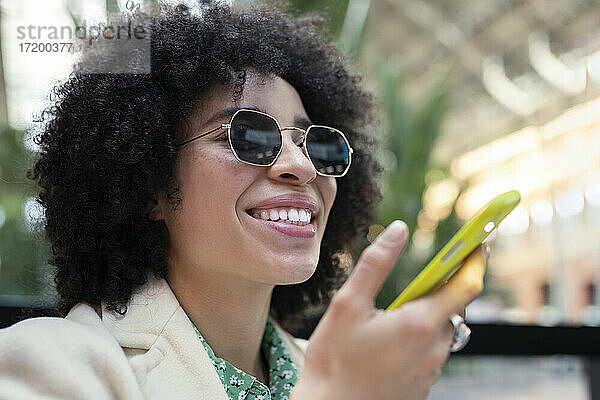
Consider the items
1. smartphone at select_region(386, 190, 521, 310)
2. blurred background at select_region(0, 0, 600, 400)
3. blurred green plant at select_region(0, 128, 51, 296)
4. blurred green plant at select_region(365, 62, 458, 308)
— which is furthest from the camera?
blurred green plant at select_region(365, 62, 458, 308)

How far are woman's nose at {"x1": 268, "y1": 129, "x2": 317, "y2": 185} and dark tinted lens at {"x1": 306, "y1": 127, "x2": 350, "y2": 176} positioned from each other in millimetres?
32

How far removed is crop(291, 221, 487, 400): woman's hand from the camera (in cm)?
54

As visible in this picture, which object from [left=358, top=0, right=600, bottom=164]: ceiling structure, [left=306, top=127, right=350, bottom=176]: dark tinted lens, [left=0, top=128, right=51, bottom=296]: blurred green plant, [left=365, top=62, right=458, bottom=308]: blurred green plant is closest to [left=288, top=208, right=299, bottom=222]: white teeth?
[left=306, top=127, right=350, bottom=176]: dark tinted lens

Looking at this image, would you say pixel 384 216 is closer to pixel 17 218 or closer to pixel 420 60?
pixel 17 218

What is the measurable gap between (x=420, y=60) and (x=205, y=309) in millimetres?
5564

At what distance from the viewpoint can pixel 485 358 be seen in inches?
52.9

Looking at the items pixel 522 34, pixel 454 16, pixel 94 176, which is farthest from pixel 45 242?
pixel 454 16

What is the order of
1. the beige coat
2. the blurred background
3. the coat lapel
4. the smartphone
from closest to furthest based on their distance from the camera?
1. the smartphone
2. the beige coat
3. the coat lapel
4. the blurred background

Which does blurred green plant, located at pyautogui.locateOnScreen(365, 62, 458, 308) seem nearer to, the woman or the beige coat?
the woman

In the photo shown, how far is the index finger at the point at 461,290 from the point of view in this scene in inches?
21.6

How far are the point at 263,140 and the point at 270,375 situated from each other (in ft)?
1.26

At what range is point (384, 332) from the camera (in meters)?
0.55

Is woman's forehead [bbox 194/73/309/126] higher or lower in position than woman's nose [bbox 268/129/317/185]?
higher

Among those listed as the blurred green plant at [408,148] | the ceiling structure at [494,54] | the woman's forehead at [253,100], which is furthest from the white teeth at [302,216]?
the ceiling structure at [494,54]
